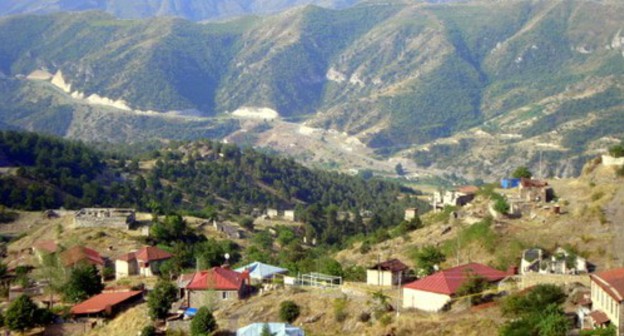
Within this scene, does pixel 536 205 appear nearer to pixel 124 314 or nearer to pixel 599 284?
pixel 599 284

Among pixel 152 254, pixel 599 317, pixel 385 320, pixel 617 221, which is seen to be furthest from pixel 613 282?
pixel 152 254

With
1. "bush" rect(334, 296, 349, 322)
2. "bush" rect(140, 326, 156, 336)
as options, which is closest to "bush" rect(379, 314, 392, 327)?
"bush" rect(334, 296, 349, 322)

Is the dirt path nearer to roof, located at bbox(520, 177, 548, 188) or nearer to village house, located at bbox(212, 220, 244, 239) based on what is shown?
roof, located at bbox(520, 177, 548, 188)

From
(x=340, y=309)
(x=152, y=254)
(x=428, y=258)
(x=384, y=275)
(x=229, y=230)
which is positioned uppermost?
(x=229, y=230)

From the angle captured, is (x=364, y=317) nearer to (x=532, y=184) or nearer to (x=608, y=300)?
(x=608, y=300)

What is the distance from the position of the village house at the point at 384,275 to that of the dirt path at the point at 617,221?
924cm

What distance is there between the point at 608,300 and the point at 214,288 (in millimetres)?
16614

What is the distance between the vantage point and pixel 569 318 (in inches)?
1267

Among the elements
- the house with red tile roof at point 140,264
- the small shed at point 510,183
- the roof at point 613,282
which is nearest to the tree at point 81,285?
the house with red tile roof at point 140,264

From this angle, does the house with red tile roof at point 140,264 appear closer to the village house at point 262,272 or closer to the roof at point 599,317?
the village house at point 262,272

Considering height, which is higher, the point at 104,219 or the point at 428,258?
the point at 104,219

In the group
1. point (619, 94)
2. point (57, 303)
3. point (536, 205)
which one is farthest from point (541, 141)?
point (57, 303)

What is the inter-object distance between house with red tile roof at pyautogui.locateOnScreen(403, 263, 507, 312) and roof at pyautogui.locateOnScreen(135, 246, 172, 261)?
2028 cm

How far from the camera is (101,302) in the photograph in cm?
4425
